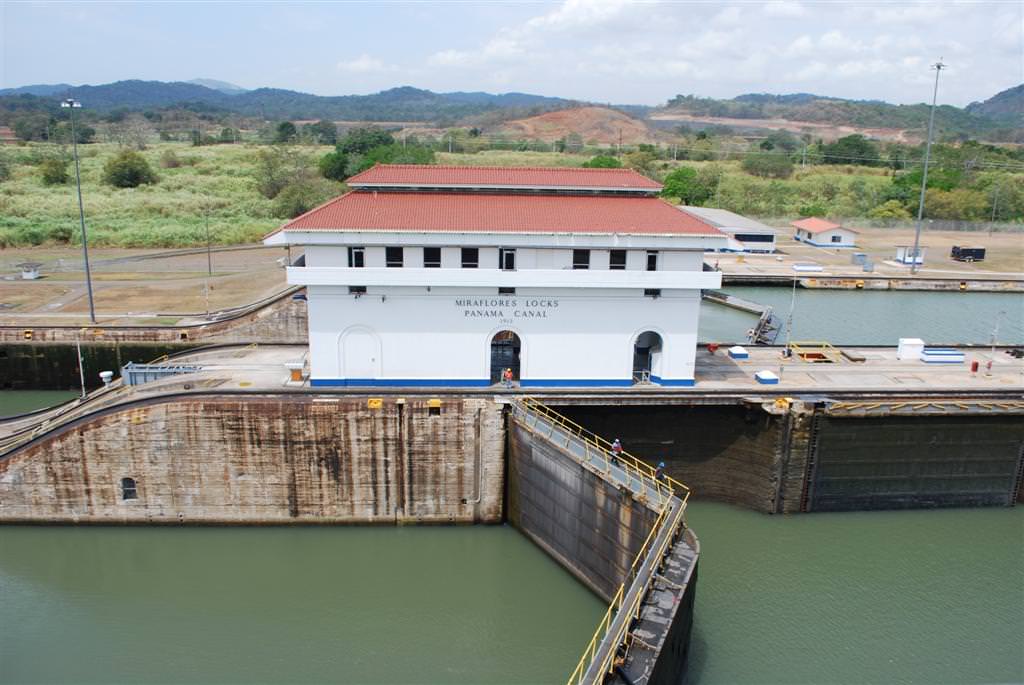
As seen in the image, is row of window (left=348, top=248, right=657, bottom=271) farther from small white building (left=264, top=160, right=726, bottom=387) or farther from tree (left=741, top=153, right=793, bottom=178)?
tree (left=741, top=153, right=793, bottom=178)

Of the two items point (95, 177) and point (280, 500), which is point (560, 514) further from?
point (95, 177)

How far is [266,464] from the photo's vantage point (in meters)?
24.2

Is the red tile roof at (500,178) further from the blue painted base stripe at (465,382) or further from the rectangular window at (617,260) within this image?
the blue painted base stripe at (465,382)

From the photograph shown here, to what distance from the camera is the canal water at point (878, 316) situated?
4506 cm

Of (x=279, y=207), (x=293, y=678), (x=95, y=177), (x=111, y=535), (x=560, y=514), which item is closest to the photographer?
(x=293, y=678)

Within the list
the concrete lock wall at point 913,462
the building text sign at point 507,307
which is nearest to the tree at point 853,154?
the concrete lock wall at point 913,462

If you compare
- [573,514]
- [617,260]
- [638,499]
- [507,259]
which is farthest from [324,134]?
[638,499]

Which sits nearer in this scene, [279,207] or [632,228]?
[632,228]

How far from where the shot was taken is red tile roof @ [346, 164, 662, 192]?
2691 cm

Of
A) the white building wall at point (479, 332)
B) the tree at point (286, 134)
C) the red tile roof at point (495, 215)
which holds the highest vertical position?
the tree at point (286, 134)

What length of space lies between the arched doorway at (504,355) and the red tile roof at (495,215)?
4.09 meters

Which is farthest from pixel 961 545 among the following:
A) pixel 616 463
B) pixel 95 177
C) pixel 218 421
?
pixel 95 177

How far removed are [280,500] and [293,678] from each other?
21.4 ft

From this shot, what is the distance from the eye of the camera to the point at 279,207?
74.9 m
